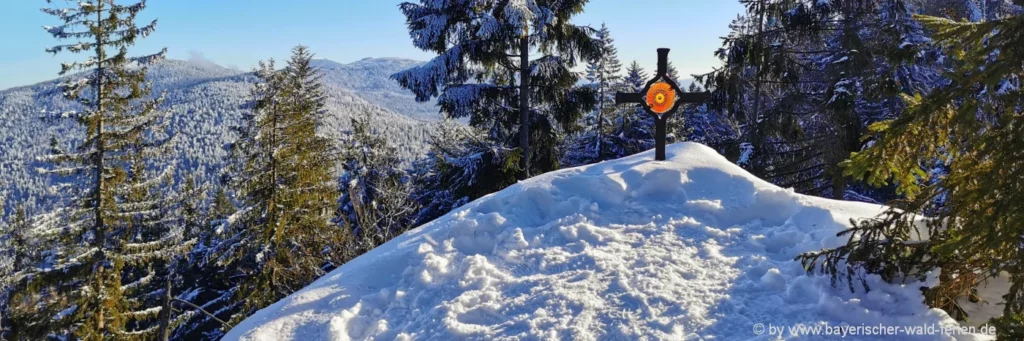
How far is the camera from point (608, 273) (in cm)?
492

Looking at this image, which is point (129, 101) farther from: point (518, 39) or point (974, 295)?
point (974, 295)

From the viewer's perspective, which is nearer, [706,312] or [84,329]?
[706,312]

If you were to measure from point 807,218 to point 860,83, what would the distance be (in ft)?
24.2

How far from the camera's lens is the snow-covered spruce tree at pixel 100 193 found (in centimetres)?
1196

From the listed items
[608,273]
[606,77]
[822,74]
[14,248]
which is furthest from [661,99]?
[14,248]

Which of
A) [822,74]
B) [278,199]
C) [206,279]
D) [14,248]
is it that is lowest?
[206,279]

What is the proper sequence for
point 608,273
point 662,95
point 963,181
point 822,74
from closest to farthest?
point 963,181
point 608,273
point 662,95
point 822,74

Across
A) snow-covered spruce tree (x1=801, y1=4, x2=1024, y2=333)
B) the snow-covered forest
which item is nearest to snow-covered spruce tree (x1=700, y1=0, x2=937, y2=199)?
the snow-covered forest

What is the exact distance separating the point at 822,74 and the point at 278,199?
48.2 ft

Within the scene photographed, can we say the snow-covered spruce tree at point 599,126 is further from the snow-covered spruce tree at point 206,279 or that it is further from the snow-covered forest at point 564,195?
the snow-covered spruce tree at point 206,279

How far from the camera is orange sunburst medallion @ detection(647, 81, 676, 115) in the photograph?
25.6 ft

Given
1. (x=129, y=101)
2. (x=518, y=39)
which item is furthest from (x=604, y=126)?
(x=129, y=101)

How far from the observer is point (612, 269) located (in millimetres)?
4980

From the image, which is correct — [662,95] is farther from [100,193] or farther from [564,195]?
[100,193]
